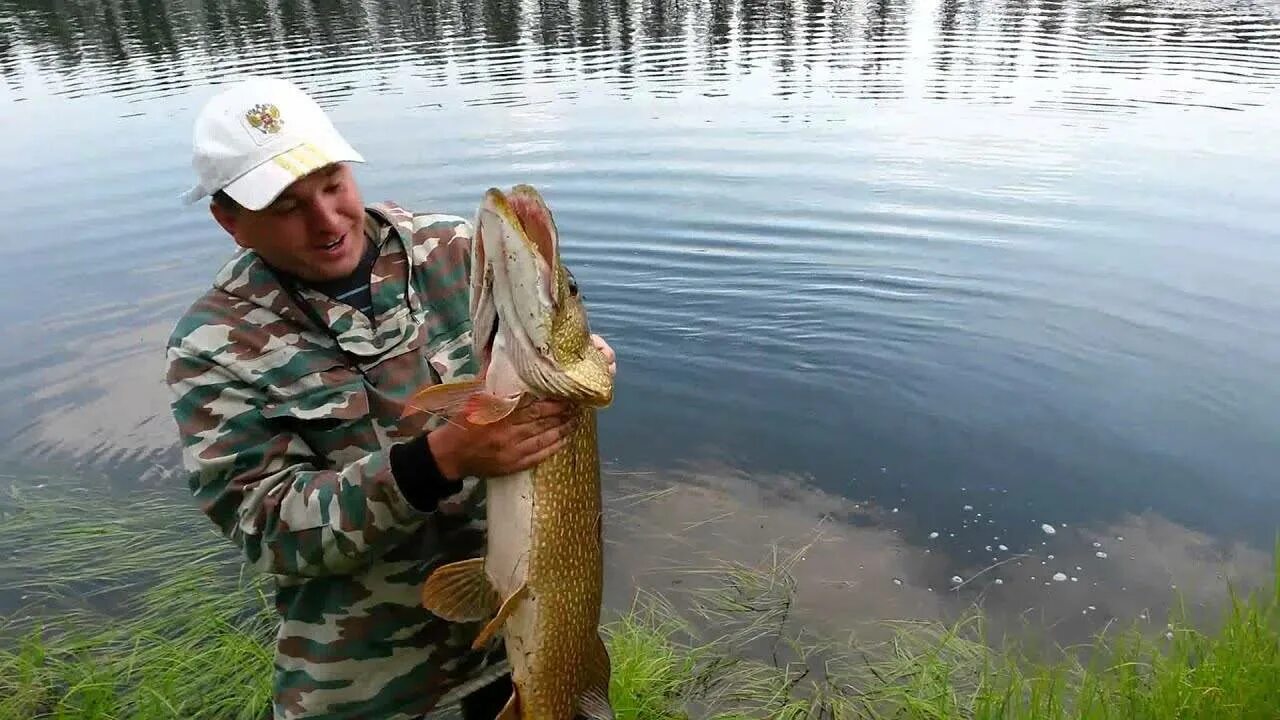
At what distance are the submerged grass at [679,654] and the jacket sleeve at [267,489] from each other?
2.24 m

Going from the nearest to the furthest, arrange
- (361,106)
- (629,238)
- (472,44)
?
(629,238)
(361,106)
(472,44)

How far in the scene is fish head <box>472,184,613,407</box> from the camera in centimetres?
215

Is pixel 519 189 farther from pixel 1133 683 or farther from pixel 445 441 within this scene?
pixel 1133 683

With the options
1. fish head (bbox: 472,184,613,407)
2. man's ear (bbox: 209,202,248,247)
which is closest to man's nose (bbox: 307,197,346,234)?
man's ear (bbox: 209,202,248,247)

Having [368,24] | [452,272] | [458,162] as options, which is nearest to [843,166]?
[458,162]

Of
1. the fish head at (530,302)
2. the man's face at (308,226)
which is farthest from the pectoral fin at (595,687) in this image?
the man's face at (308,226)

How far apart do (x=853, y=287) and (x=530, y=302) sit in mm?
7925

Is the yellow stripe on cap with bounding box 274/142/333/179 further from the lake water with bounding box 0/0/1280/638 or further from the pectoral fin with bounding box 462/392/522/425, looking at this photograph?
the lake water with bounding box 0/0/1280/638

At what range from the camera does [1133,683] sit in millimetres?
3914

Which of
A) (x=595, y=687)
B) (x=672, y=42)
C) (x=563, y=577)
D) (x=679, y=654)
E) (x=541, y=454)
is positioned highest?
(x=541, y=454)

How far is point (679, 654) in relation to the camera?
504cm

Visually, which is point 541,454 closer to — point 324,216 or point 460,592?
point 460,592

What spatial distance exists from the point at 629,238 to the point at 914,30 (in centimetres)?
1899

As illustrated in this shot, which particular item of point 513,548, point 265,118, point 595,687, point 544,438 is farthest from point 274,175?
point 595,687
